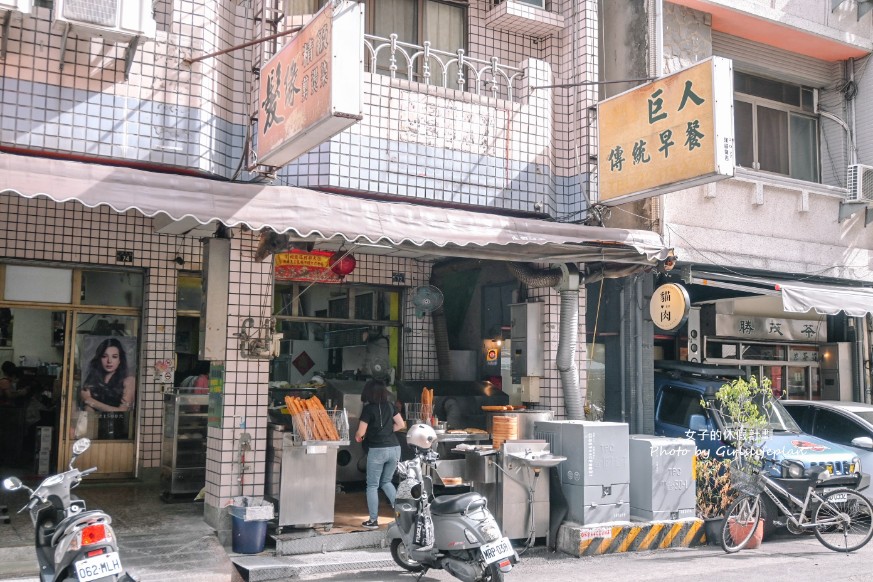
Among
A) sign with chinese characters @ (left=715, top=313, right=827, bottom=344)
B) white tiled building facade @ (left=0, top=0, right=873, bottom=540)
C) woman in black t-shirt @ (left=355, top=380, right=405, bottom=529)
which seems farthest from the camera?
sign with chinese characters @ (left=715, top=313, right=827, bottom=344)

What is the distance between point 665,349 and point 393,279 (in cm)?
529

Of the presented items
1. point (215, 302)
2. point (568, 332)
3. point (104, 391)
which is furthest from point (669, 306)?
point (104, 391)

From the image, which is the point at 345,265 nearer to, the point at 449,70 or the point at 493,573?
the point at 449,70

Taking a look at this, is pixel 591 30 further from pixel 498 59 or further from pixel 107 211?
pixel 107 211

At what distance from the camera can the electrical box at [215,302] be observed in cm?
920

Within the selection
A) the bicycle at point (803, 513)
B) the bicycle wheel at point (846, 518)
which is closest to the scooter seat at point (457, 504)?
the bicycle at point (803, 513)

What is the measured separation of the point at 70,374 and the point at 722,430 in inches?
374

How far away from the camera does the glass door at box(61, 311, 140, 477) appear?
11.9 metres

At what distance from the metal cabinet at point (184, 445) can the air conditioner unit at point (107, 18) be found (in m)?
5.03

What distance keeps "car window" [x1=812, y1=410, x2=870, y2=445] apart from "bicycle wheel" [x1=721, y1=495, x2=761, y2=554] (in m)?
3.37

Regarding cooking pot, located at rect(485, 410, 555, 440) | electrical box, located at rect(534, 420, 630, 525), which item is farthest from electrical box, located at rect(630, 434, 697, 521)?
cooking pot, located at rect(485, 410, 555, 440)

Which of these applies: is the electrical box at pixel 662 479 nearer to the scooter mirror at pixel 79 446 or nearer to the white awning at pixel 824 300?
the white awning at pixel 824 300

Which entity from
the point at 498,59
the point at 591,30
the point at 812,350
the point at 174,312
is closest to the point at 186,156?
the point at 174,312

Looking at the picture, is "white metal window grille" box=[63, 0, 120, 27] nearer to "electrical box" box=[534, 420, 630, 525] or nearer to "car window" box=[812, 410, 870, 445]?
"electrical box" box=[534, 420, 630, 525]
